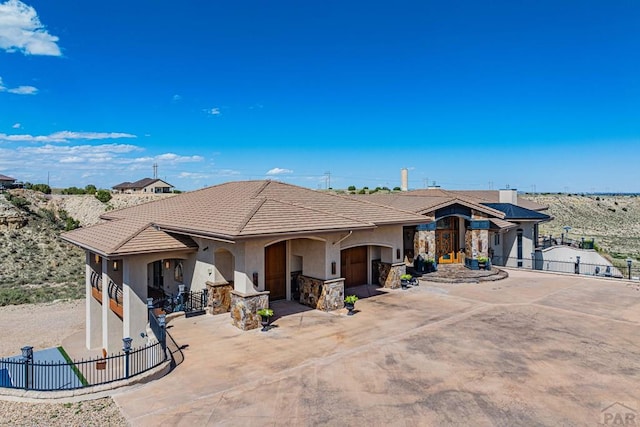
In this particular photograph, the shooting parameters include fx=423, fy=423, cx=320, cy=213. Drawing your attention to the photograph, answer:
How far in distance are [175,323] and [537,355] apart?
38.6 feet

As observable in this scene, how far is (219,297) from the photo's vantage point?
1623cm

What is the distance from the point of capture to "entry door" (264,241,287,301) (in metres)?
17.7

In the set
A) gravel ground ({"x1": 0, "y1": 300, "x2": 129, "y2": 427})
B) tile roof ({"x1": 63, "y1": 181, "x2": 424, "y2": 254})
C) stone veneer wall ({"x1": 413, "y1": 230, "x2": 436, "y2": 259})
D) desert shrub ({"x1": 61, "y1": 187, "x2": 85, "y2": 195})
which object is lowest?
gravel ground ({"x1": 0, "y1": 300, "x2": 129, "y2": 427})

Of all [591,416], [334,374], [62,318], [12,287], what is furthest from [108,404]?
[12,287]

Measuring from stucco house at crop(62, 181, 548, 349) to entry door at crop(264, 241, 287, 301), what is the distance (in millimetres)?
43

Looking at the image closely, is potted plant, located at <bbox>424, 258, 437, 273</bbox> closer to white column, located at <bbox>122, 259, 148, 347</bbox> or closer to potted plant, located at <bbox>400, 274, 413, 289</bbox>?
potted plant, located at <bbox>400, 274, 413, 289</bbox>

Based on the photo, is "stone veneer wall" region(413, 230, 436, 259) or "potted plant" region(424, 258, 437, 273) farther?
"stone veneer wall" region(413, 230, 436, 259)

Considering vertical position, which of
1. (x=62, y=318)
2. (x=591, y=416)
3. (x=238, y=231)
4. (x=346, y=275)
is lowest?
(x=62, y=318)

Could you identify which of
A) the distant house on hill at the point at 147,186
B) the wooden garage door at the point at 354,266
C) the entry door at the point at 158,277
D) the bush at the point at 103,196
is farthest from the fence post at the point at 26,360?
the distant house on hill at the point at 147,186

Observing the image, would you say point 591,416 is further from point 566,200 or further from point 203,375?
point 566,200

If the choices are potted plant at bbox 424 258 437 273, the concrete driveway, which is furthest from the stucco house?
the concrete driveway

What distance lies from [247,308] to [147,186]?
8145cm

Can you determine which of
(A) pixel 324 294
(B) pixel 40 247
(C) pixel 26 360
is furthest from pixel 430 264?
(B) pixel 40 247

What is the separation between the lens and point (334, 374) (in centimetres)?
1061
